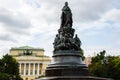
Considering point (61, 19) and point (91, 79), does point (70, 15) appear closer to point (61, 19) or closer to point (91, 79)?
point (61, 19)

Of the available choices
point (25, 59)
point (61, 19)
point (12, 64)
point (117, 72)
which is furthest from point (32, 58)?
point (61, 19)

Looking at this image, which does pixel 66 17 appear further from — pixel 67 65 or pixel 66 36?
pixel 67 65

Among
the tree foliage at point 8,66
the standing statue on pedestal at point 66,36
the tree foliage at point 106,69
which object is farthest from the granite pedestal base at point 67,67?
the tree foliage at point 8,66

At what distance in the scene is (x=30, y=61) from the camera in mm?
135750

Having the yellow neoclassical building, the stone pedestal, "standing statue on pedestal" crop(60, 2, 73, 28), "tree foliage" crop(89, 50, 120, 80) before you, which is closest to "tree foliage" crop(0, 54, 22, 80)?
"tree foliage" crop(89, 50, 120, 80)

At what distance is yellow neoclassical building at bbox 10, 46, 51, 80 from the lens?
13488 cm

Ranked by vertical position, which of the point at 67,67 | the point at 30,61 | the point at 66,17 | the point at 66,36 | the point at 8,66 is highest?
the point at 30,61

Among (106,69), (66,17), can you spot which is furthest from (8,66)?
(66,17)

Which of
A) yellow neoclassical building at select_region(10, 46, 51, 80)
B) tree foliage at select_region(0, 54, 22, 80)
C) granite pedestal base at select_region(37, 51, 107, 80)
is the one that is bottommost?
granite pedestal base at select_region(37, 51, 107, 80)

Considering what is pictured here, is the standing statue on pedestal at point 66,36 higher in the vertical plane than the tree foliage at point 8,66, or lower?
lower

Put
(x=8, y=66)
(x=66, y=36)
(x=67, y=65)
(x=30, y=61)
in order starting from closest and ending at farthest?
(x=67, y=65) → (x=66, y=36) → (x=8, y=66) → (x=30, y=61)

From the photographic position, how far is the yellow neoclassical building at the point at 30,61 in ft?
443

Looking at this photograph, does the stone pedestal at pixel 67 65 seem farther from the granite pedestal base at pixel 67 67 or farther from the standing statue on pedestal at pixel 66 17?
the standing statue on pedestal at pixel 66 17

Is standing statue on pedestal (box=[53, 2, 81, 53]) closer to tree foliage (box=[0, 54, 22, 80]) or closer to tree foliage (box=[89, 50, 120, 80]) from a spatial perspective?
tree foliage (box=[89, 50, 120, 80])
